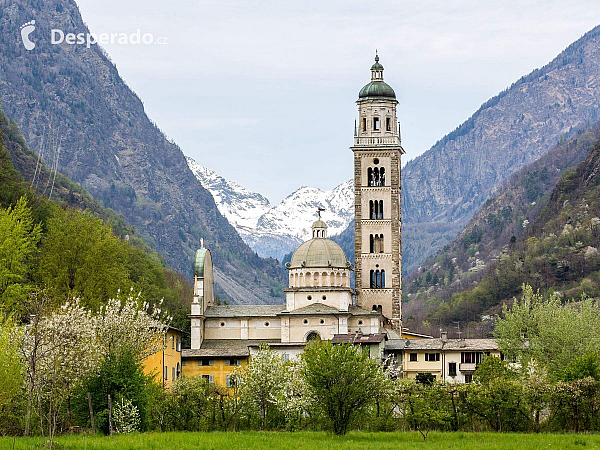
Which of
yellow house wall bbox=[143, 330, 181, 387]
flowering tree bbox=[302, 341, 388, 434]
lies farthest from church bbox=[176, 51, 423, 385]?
flowering tree bbox=[302, 341, 388, 434]

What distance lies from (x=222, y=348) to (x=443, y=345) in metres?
21.9

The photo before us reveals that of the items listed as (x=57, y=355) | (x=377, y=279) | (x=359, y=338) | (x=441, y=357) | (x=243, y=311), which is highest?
(x=377, y=279)

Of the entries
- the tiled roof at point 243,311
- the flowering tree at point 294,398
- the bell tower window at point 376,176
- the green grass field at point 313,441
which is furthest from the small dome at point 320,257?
the green grass field at point 313,441

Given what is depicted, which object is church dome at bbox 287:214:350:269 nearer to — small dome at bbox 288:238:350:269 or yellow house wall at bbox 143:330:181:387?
small dome at bbox 288:238:350:269

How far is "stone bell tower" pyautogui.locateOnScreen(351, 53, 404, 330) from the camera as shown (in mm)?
124438

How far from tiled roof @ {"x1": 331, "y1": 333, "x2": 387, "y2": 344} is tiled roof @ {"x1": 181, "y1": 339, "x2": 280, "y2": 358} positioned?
794 centimetres

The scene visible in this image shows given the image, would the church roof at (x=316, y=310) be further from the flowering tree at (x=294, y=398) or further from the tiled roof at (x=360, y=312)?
the flowering tree at (x=294, y=398)

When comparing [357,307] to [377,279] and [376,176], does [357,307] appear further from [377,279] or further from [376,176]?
[376,176]

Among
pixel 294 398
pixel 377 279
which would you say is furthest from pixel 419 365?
pixel 294 398

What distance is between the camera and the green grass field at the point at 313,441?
5706cm

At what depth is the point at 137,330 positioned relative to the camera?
71875 mm

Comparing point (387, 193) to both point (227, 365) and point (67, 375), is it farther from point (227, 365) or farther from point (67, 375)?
point (67, 375)

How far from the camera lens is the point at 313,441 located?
6188 centimetres

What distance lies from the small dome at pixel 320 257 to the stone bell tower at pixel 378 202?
6969 mm
